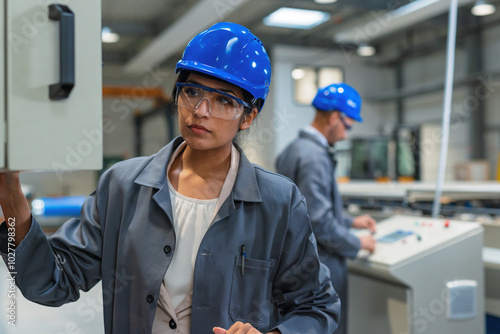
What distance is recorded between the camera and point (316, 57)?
1060 centimetres

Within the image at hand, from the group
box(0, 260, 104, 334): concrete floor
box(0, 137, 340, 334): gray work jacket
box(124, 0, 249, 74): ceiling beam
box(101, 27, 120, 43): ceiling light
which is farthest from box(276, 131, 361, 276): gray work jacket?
box(101, 27, 120, 43): ceiling light

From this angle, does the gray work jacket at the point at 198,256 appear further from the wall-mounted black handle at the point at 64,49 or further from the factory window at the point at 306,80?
the factory window at the point at 306,80

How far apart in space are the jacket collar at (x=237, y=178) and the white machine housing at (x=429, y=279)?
1.17 m

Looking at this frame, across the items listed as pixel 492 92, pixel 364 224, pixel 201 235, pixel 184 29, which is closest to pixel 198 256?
pixel 201 235

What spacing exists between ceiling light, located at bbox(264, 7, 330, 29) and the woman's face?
690 cm

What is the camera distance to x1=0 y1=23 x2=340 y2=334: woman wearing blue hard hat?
3.32ft

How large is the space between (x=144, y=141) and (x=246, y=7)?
4.73 meters

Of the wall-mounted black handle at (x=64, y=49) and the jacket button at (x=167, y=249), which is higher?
the wall-mounted black handle at (x=64, y=49)

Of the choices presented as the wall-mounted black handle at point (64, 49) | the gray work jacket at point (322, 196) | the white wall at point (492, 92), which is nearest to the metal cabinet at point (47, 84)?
the wall-mounted black handle at point (64, 49)

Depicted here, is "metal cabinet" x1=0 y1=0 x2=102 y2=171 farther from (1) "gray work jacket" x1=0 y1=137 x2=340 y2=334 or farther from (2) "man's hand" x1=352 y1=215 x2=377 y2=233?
(2) "man's hand" x1=352 y1=215 x2=377 y2=233

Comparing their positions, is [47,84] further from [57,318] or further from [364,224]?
[57,318]

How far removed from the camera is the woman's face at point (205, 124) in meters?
1.02

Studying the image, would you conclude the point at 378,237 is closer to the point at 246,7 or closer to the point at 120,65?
the point at 246,7

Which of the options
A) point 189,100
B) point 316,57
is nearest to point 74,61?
point 189,100
